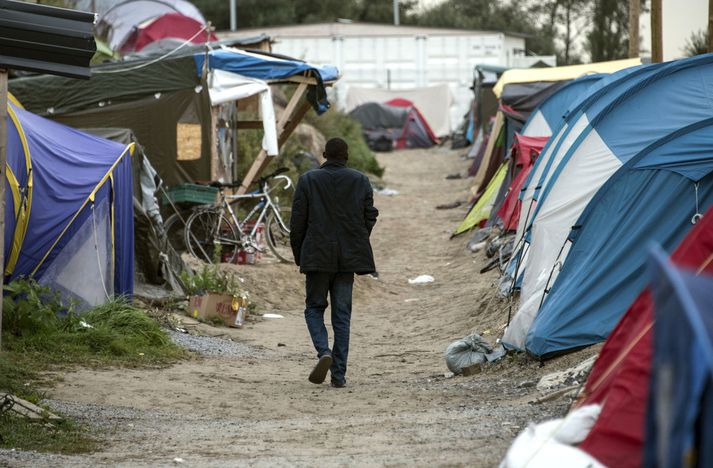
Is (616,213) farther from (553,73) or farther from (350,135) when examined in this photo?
(350,135)

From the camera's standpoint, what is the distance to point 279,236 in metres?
17.4

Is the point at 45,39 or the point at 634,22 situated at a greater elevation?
the point at 634,22

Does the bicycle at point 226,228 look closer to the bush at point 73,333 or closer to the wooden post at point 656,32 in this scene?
the bush at point 73,333

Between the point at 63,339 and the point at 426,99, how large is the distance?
3440cm

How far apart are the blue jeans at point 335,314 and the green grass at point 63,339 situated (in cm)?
163

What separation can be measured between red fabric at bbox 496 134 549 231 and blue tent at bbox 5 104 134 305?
594 cm

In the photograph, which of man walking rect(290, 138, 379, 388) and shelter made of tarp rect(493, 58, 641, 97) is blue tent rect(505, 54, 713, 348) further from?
shelter made of tarp rect(493, 58, 641, 97)

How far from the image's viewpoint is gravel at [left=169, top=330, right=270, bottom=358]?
1093 centimetres

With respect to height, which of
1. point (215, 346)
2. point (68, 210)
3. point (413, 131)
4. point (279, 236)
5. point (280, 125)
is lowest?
point (215, 346)

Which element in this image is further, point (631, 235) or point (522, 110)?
point (522, 110)

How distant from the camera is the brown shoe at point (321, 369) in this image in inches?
352

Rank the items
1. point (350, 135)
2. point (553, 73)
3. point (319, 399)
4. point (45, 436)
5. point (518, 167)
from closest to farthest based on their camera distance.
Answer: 1. point (45, 436)
2. point (319, 399)
3. point (518, 167)
4. point (553, 73)
5. point (350, 135)

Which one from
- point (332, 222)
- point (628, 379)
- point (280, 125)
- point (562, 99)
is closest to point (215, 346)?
point (332, 222)

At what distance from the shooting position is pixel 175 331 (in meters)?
11.6
